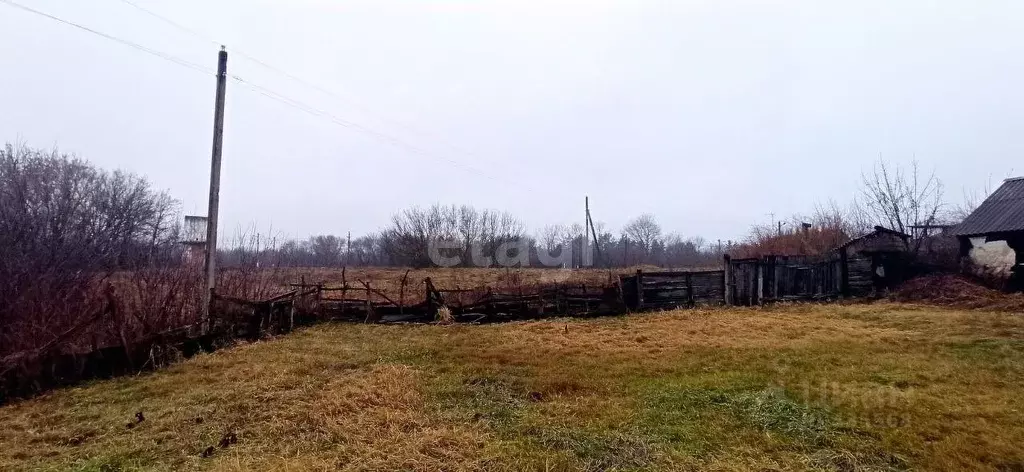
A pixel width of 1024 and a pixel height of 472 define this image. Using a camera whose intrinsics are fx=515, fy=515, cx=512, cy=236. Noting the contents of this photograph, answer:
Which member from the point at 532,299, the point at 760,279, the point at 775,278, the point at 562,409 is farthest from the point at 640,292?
the point at 562,409

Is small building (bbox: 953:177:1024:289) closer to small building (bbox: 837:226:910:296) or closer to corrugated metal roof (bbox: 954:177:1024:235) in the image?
corrugated metal roof (bbox: 954:177:1024:235)

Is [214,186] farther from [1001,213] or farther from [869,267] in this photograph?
[1001,213]

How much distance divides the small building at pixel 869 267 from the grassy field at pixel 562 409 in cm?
697

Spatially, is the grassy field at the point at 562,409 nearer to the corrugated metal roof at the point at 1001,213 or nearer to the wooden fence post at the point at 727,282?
the wooden fence post at the point at 727,282

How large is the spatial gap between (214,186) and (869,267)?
60.0ft

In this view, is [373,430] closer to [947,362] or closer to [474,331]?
[474,331]

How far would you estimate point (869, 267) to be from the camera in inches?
646

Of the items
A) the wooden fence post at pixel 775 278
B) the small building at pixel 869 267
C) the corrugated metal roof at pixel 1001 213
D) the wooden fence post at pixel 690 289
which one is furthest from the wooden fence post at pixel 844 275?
the wooden fence post at pixel 690 289

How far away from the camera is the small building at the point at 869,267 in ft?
53.5

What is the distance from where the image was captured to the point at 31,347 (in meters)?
6.66

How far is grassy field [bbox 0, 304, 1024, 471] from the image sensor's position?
429cm

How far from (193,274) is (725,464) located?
9913 mm

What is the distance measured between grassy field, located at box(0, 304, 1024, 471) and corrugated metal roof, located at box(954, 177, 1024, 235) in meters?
8.81

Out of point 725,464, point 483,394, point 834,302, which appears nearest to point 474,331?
point 483,394
